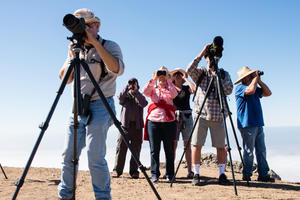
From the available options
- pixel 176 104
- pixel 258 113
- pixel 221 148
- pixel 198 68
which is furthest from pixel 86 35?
pixel 258 113

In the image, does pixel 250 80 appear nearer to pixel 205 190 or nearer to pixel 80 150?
pixel 205 190

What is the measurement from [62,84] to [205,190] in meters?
3.16

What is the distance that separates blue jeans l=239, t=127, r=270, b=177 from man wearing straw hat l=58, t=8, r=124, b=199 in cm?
400

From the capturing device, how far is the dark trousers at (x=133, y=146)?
6.46m

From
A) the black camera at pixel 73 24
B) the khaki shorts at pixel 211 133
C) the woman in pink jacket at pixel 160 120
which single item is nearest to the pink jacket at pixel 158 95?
the woman in pink jacket at pixel 160 120

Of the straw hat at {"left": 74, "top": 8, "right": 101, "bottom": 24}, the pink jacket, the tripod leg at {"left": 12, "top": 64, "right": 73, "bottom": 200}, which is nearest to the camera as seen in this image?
the tripod leg at {"left": 12, "top": 64, "right": 73, "bottom": 200}

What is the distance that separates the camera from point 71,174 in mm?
2990

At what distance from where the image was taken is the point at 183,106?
639cm

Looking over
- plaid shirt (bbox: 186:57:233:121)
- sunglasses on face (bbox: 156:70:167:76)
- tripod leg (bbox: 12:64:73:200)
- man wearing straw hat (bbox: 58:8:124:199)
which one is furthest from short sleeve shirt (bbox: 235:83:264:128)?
tripod leg (bbox: 12:64:73:200)

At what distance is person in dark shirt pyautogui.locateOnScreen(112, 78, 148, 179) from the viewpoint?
6.43m

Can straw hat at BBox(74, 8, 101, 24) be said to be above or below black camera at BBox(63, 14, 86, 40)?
above

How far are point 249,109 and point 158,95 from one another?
6.72 feet

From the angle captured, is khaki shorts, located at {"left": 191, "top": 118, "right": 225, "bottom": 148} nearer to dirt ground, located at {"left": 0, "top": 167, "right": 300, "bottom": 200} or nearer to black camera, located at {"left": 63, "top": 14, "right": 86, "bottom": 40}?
dirt ground, located at {"left": 0, "top": 167, "right": 300, "bottom": 200}

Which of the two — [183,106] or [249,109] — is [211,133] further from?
[249,109]
